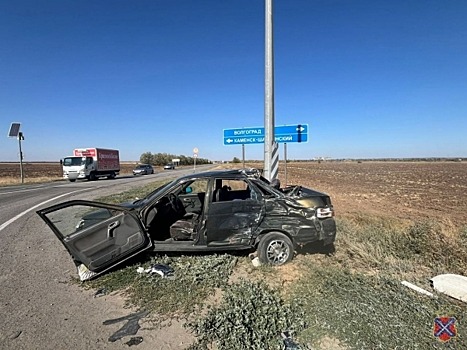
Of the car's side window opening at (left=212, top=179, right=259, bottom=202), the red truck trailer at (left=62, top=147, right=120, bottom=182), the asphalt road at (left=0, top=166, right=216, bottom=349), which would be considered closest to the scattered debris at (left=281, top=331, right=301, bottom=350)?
the asphalt road at (left=0, top=166, right=216, bottom=349)

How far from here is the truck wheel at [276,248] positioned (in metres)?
4.46

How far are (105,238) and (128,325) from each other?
1.47 metres

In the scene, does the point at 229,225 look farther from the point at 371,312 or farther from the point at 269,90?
the point at 269,90

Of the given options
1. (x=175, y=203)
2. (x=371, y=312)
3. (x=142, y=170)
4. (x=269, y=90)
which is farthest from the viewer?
(x=142, y=170)

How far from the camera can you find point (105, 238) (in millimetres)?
4039

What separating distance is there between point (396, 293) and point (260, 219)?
A: 2.07 metres

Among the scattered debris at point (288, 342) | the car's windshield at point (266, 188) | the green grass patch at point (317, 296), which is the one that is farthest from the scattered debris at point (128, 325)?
the car's windshield at point (266, 188)

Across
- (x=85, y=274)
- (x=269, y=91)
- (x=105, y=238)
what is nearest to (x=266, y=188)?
(x=105, y=238)

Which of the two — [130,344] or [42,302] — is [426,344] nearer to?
[130,344]

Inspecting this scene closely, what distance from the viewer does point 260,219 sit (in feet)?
14.8

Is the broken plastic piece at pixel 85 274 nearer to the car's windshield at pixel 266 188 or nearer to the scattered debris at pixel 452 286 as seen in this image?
the car's windshield at pixel 266 188

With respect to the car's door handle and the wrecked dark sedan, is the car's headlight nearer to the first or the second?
the wrecked dark sedan

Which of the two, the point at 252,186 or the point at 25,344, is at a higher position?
the point at 252,186

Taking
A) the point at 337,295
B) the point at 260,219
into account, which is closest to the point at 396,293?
the point at 337,295
